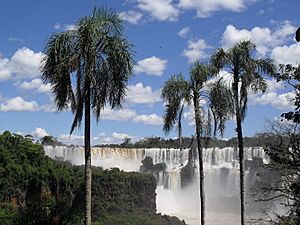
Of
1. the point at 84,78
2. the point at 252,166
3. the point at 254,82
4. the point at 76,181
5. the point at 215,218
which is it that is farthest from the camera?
the point at 252,166

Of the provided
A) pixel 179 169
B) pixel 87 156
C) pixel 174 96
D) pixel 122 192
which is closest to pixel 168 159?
pixel 179 169

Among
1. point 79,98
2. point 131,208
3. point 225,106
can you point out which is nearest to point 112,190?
point 131,208

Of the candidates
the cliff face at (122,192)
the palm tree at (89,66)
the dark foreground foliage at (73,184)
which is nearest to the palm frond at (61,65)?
the palm tree at (89,66)

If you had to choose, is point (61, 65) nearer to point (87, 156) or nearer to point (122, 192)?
point (87, 156)

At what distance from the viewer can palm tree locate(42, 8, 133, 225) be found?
11.0 meters

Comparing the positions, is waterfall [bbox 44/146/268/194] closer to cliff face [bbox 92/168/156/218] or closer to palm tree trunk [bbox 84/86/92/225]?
cliff face [bbox 92/168/156/218]

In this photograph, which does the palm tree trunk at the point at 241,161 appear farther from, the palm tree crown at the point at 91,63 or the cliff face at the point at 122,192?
the cliff face at the point at 122,192

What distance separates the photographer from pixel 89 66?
11000 mm

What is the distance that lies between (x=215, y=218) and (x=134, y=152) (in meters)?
18.6

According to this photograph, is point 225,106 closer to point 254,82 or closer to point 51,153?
point 254,82

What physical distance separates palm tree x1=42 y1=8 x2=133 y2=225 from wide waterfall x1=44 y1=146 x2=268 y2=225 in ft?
196

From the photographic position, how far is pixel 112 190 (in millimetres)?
53906

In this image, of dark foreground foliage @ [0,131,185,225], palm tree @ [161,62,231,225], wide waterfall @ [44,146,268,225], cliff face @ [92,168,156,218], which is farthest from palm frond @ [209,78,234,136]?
wide waterfall @ [44,146,268,225]

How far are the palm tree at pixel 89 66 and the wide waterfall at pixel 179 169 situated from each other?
5976 centimetres
